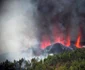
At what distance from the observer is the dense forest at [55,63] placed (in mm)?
30809

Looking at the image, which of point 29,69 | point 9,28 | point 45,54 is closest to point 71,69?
point 29,69

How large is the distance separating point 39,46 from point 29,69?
917 cm

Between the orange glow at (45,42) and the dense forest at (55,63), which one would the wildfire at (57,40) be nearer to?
the orange glow at (45,42)

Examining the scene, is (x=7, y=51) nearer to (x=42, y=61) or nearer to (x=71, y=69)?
(x=42, y=61)

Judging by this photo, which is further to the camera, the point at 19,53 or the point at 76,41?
the point at 76,41

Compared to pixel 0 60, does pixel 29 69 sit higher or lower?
lower

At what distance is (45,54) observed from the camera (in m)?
37.6

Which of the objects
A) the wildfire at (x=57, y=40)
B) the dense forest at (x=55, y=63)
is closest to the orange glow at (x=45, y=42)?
the wildfire at (x=57, y=40)

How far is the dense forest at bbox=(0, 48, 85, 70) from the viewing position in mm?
30809

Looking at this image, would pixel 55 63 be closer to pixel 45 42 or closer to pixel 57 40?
pixel 45 42

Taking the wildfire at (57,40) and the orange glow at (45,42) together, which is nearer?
the orange glow at (45,42)

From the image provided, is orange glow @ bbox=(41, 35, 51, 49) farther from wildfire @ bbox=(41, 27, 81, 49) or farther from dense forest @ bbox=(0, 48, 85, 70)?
dense forest @ bbox=(0, 48, 85, 70)

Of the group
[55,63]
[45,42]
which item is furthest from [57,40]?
[55,63]

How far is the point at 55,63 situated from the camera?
32.8 m
